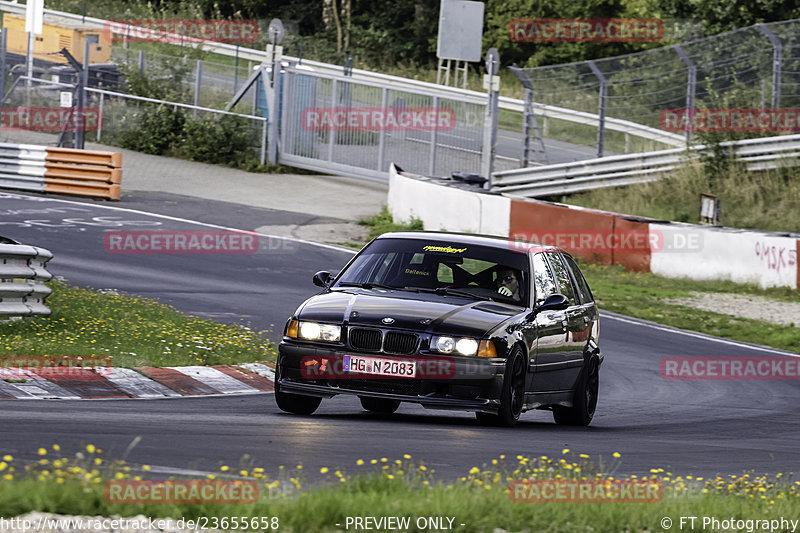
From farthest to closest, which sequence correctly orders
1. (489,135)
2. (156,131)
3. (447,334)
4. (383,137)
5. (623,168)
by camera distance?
1. (156,131)
2. (383,137)
3. (489,135)
4. (623,168)
5. (447,334)

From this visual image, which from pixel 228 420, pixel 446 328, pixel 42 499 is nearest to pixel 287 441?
pixel 228 420

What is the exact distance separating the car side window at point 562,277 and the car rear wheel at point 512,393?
154cm

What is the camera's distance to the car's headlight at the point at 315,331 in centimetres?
958

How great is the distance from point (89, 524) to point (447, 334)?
14.8ft

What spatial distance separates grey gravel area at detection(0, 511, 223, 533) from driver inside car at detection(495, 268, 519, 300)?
5546mm

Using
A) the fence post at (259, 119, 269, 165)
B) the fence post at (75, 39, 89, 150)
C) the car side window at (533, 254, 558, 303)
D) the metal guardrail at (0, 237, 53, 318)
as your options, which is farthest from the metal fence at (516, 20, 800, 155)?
the metal guardrail at (0, 237, 53, 318)

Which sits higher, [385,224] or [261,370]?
[385,224]

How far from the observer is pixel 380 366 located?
9422 millimetres

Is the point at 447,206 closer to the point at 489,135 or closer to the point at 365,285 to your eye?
the point at 489,135

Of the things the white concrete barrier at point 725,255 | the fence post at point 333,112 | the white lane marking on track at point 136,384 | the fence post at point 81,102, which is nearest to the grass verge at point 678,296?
the white concrete barrier at point 725,255

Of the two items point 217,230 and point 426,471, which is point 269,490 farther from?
point 217,230

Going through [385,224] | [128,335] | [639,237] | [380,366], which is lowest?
[128,335]

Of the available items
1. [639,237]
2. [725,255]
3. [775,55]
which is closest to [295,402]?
[725,255]

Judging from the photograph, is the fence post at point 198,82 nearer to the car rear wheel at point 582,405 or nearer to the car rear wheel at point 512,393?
the car rear wheel at point 582,405
